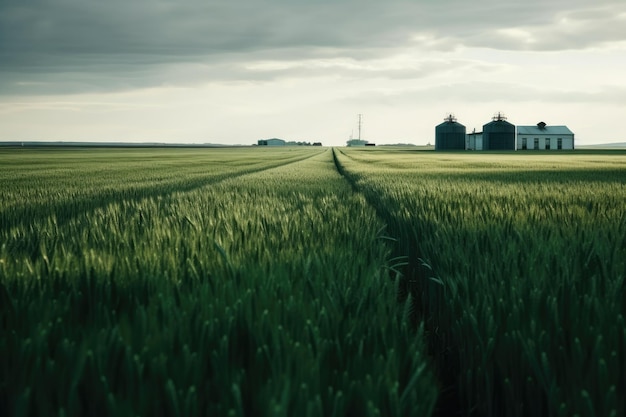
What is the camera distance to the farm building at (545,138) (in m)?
97.2

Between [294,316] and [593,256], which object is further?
[593,256]

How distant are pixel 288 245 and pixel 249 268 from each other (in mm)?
630

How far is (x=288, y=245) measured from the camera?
2.63m

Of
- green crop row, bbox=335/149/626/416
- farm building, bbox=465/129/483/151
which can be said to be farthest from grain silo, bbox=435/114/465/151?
green crop row, bbox=335/149/626/416

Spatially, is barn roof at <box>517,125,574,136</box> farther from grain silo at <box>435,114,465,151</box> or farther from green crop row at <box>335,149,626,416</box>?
green crop row at <box>335,149,626,416</box>

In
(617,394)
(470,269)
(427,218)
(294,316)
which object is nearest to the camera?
(617,394)

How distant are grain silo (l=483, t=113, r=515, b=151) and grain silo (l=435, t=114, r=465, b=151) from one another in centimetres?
644

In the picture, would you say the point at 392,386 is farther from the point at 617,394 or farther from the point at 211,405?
the point at 617,394

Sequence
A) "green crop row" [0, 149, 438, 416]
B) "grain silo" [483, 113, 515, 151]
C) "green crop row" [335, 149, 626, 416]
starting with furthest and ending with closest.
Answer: "grain silo" [483, 113, 515, 151], "green crop row" [335, 149, 626, 416], "green crop row" [0, 149, 438, 416]

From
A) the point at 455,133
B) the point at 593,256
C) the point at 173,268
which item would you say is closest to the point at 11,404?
the point at 173,268

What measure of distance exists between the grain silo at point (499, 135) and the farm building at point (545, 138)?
158 inches

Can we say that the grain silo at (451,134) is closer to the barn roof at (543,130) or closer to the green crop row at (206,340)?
the barn roof at (543,130)

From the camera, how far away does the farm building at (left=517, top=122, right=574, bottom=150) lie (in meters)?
97.2

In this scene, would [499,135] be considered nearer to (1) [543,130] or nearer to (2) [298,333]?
(1) [543,130]
